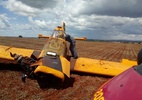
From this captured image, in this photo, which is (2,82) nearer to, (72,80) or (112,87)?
(72,80)

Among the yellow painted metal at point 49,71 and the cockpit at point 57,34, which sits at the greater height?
the cockpit at point 57,34

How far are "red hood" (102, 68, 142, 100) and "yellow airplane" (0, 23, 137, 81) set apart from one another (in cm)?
383

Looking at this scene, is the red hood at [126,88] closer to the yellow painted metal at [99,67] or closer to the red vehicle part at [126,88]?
the red vehicle part at [126,88]

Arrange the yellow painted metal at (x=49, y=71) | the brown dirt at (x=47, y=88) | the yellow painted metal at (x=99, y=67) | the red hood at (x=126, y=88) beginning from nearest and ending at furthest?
the red hood at (x=126, y=88) → the brown dirt at (x=47, y=88) → the yellow painted metal at (x=49, y=71) → the yellow painted metal at (x=99, y=67)

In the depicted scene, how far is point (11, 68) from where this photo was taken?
1068cm

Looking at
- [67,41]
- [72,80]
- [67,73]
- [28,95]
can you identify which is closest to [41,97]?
[28,95]

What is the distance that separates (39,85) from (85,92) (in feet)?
5.68

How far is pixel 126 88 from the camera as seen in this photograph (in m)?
3.71

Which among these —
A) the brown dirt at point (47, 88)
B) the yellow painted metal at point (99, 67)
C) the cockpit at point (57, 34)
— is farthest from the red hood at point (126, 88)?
the cockpit at point (57, 34)

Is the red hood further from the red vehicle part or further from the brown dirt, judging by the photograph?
the brown dirt

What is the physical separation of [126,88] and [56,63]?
196 inches

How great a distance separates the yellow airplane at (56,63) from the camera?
7.96 metres

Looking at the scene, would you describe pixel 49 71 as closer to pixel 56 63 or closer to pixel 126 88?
pixel 56 63

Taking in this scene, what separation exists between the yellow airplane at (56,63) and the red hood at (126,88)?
383cm
